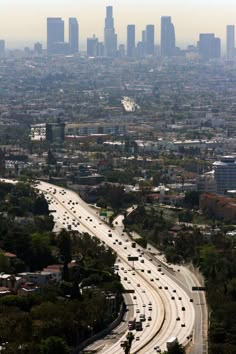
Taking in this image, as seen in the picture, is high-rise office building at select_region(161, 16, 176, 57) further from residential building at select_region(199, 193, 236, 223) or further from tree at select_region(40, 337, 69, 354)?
tree at select_region(40, 337, 69, 354)

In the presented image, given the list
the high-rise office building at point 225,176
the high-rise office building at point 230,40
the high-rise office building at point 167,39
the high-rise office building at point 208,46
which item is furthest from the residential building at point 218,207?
the high-rise office building at point 230,40

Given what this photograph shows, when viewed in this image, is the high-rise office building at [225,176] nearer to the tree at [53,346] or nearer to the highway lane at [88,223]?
the highway lane at [88,223]

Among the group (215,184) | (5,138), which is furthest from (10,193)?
(5,138)

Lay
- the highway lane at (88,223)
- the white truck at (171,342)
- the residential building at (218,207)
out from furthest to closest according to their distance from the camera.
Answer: the residential building at (218,207)
the highway lane at (88,223)
the white truck at (171,342)

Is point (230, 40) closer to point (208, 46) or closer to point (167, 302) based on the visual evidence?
point (208, 46)

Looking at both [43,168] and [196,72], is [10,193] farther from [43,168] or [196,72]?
[196,72]
